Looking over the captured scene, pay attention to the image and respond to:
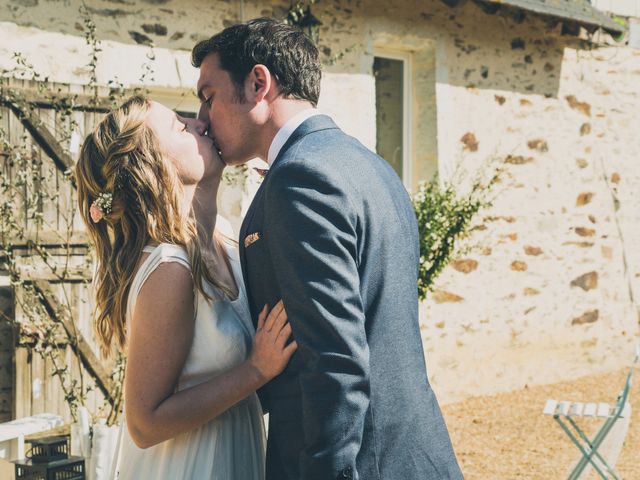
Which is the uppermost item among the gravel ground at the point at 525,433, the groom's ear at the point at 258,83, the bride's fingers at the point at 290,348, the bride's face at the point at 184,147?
the groom's ear at the point at 258,83

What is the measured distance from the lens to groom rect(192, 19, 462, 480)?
184 centimetres

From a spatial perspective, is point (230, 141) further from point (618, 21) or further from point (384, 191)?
point (618, 21)

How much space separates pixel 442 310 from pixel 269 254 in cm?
582

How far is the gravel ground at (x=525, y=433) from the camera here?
239 inches

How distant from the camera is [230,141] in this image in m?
2.36

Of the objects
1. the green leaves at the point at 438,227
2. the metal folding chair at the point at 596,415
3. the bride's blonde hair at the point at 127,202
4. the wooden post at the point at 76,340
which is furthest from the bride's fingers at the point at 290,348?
→ the green leaves at the point at 438,227

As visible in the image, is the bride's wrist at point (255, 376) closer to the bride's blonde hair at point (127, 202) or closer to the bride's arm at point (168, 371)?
the bride's arm at point (168, 371)

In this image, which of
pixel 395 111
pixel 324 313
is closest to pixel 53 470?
pixel 324 313

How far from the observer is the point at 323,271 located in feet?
6.07

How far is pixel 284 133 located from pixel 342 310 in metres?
0.56

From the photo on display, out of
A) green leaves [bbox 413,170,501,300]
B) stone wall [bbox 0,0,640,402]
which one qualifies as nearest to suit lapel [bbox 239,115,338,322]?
stone wall [bbox 0,0,640,402]

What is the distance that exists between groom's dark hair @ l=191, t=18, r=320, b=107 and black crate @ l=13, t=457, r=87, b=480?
210 cm

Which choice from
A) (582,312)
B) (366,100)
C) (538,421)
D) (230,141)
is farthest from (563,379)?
(230,141)

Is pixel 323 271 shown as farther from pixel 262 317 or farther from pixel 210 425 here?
pixel 210 425
